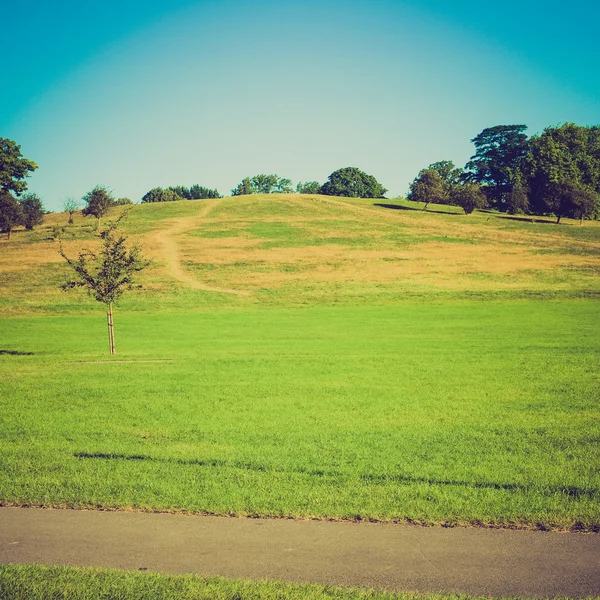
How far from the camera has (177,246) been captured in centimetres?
7219

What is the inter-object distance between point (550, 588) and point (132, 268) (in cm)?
2283

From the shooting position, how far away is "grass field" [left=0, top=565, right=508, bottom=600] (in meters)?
5.09

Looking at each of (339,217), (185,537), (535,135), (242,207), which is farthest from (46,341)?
(535,135)

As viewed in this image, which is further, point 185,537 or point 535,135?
point 535,135

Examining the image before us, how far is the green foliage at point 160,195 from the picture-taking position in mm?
176000

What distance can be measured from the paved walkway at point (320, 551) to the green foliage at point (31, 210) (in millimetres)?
87387

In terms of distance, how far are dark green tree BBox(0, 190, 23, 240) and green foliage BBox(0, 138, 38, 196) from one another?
2.00 meters

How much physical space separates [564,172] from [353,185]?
8207cm

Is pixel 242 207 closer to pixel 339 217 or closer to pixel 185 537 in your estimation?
pixel 339 217

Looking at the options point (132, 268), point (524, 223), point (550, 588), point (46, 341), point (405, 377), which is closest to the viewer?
point (550, 588)

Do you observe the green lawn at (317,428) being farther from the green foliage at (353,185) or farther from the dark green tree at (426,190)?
the green foliage at (353,185)

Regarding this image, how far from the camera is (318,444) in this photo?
1052cm

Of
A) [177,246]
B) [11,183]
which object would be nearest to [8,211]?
[11,183]

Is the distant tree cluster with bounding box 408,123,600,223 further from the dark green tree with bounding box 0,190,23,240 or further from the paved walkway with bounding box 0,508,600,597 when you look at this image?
the paved walkway with bounding box 0,508,600,597
